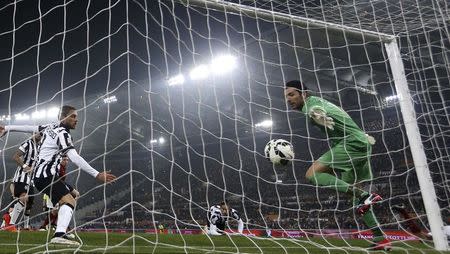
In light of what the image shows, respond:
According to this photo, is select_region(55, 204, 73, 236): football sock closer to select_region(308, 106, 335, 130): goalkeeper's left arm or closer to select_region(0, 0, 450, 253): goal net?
select_region(0, 0, 450, 253): goal net

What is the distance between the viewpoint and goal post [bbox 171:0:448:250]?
395 cm

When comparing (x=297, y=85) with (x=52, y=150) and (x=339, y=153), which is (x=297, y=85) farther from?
(x=52, y=150)

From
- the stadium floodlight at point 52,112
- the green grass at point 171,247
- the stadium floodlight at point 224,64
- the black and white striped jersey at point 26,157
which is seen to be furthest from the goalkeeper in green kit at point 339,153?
the stadium floodlight at point 52,112

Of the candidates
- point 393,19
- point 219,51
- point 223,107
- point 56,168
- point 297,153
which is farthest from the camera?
point 223,107

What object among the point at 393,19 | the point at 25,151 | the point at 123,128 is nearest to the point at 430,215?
the point at 393,19

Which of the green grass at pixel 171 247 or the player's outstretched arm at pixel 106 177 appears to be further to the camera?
the player's outstretched arm at pixel 106 177

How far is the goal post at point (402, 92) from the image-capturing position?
→ 3.95 m

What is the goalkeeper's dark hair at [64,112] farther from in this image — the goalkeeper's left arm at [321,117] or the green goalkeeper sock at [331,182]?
the green goalkeeper sock at [331,182]

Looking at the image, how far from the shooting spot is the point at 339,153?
384 centimetres

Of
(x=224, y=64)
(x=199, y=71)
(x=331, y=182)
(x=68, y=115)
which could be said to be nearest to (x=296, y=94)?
(x=331, y=182)

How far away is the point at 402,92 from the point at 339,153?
1159 mm

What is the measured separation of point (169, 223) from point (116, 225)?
279cm

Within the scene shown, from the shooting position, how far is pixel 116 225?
1856 centimetres

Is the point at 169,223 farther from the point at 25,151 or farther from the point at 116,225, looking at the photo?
the point at 25,151
